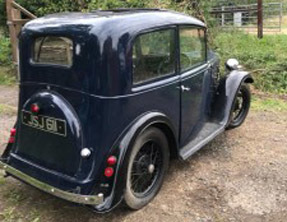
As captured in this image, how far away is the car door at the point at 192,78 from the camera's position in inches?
151

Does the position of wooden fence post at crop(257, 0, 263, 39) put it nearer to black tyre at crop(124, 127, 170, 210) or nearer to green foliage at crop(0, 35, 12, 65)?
green foliage at crop(0, 35, 12, 65)

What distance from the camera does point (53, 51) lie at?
3.22 m

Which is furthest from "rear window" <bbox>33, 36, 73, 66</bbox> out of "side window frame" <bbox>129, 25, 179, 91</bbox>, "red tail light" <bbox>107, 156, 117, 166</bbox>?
"red tail light" <bbox>107, 156, 117, 166</bbox>

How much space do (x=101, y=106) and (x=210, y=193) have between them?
1563 millimetres

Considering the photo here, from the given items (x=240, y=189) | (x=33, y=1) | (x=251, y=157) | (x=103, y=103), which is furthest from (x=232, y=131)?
(x=33, y=1)

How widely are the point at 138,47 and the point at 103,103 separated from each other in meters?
0.64

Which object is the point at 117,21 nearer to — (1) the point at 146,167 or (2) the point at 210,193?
(1) the point at 146,167

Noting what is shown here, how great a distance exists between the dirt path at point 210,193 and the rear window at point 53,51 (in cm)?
140

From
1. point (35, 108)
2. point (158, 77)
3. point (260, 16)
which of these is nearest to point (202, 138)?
point (158, 77)

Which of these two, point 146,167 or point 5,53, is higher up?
point 5,53

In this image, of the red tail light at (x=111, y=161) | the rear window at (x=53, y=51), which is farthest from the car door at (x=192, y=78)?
the rear window at (x=53, y=51)

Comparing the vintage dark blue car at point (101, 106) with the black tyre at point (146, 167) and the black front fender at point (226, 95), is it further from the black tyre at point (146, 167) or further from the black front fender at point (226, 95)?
the black front fender at point (226, 95)

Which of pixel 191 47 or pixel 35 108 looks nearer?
pixel 35 108

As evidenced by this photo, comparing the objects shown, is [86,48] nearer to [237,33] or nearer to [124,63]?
[124,63]
